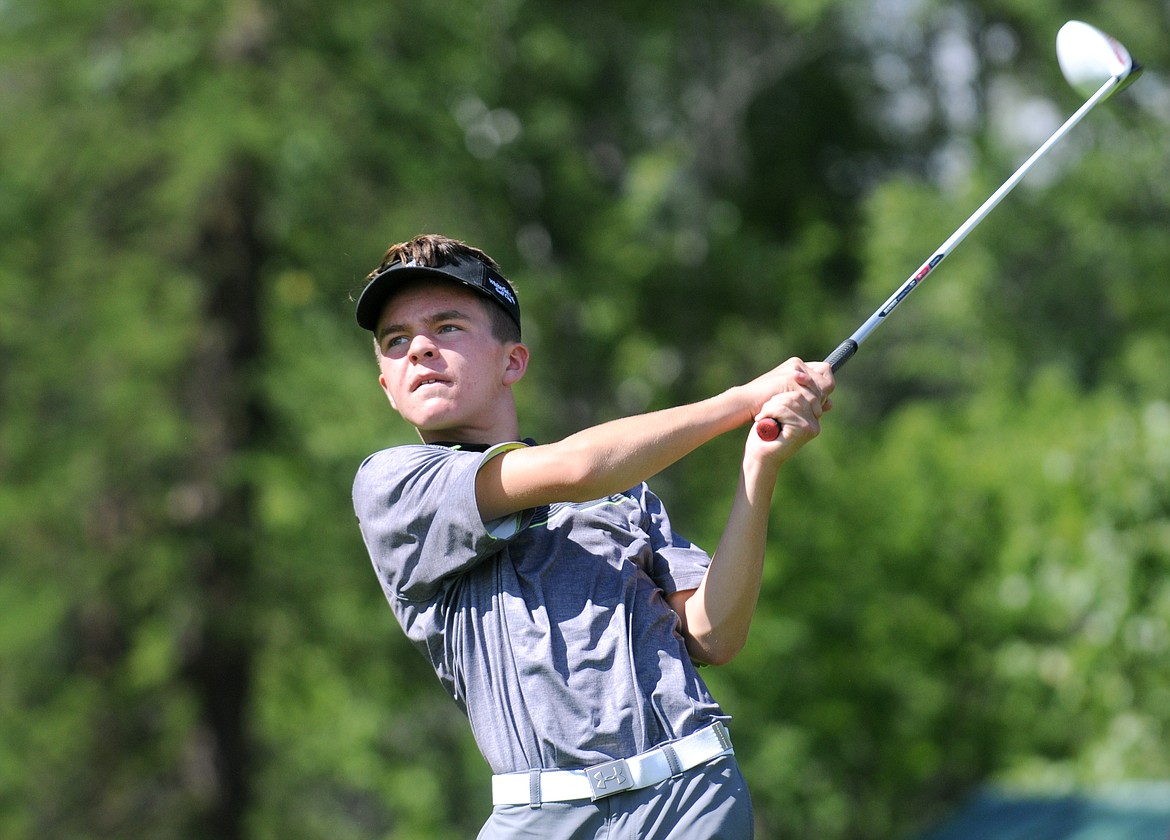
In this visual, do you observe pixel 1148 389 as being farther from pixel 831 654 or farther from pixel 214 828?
pixel 214 828

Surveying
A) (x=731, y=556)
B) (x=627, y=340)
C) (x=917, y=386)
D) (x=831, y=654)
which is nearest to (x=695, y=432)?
(x=731, y=556)

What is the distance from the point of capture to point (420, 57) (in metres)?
10.8

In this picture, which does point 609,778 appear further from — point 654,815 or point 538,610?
point 538,610

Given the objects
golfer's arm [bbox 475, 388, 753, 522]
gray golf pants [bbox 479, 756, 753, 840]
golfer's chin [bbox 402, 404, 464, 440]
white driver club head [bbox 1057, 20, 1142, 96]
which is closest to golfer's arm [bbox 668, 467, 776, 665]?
golfer's arm [bbox 475, 388, 753, 522]

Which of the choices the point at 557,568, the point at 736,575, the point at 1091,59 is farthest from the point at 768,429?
the point at 1091,59

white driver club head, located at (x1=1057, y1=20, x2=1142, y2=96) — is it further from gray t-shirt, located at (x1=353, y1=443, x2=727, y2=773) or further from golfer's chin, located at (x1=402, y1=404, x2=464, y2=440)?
golfer's chin, located at (x1=402, y1=404, x2=464, y2=440)

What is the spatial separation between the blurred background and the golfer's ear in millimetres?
5176

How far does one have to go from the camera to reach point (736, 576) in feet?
7.87

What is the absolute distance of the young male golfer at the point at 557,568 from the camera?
2.23 m

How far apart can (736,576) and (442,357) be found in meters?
0.58

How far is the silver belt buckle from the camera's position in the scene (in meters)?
2.21

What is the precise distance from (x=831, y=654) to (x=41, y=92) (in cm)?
651

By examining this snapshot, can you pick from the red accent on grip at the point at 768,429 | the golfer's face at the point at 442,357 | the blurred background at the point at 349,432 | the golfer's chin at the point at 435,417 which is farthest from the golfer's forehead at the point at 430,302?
the blurred background at the point at 349,432

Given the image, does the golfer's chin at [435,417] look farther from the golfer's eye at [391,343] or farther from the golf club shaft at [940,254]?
the golf club shaft at [940,254]
